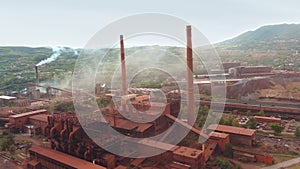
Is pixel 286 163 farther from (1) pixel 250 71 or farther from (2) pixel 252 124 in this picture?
(1) pixel 250 71

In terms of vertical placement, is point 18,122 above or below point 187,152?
below

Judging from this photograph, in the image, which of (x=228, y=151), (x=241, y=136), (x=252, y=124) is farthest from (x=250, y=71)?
(x=228, y=151)

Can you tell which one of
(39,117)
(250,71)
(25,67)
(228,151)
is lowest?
(228,151)

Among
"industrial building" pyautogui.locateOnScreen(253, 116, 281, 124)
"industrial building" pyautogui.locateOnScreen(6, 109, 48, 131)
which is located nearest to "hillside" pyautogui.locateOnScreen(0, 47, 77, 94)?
"industrial building" pyautogui.locateOnScreen(6, 109, 48, 131)

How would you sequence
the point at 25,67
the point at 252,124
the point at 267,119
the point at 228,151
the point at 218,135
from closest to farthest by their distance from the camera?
the point at 228,151 → the point at 218,135 → the point at 252,124 → the point at 267,119 → the point at 25,67

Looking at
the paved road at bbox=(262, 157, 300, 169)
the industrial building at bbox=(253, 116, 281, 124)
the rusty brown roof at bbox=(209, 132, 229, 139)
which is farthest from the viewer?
the industrial building at bbox=(253, 116, 281, 124)

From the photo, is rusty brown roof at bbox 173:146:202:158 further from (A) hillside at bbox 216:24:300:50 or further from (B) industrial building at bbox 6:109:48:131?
(A) hillside at bbox 216:24:300:50

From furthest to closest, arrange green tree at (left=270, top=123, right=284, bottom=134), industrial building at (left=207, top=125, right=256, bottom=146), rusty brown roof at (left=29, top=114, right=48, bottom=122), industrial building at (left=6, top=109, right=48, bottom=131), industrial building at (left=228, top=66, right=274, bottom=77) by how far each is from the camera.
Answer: industrial building at (left=228, top=66, right=274, bottom=77)
industrial building at (left=6, top=109, right=48, bottom=131)
rusty brown roof at (left=29, top=114, right=48, bottom=122)
green tree at (left=270, top=123, right=284, bottom=134)
industrial building at (left=207, top=125, right=256, bottom=146)

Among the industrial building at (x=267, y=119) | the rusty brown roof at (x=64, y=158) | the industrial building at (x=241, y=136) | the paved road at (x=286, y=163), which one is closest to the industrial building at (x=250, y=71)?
the industrial building at (x=267, y=119)

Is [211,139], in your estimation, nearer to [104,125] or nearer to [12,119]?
[104,125]
